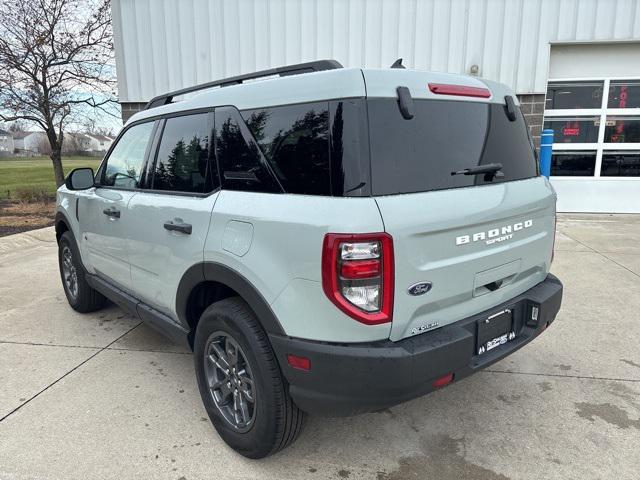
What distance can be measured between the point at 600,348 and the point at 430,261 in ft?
8.40

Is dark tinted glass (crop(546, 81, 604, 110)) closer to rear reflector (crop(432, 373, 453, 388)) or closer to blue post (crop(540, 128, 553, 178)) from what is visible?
blue post (crop(540, 128, 553, 178))

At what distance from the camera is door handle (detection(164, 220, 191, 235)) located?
2.58 m

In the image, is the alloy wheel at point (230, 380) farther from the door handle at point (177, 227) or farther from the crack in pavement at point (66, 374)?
the crack in pavement at point (66, 374)

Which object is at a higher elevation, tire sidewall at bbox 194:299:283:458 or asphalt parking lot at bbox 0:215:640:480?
tire sidewall at bbox 194:299:283:458

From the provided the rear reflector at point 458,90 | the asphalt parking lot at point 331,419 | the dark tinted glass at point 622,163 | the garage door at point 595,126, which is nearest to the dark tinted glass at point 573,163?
the garage door at point 595,126

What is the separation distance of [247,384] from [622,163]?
10.5 m

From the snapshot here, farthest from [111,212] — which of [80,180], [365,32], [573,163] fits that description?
[573,163]

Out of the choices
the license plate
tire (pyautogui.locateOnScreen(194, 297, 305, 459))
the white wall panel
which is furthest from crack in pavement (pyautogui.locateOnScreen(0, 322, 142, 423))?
the white wall panel

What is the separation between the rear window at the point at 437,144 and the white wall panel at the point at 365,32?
728 centimetres

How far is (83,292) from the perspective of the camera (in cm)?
441

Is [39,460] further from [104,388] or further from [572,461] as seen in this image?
[572,461]

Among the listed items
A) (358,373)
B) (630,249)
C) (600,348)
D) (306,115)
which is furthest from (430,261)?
(630,249)

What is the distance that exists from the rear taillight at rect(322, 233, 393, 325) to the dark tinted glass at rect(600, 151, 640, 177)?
10185mm

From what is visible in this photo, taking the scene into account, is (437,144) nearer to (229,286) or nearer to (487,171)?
(487,171)
